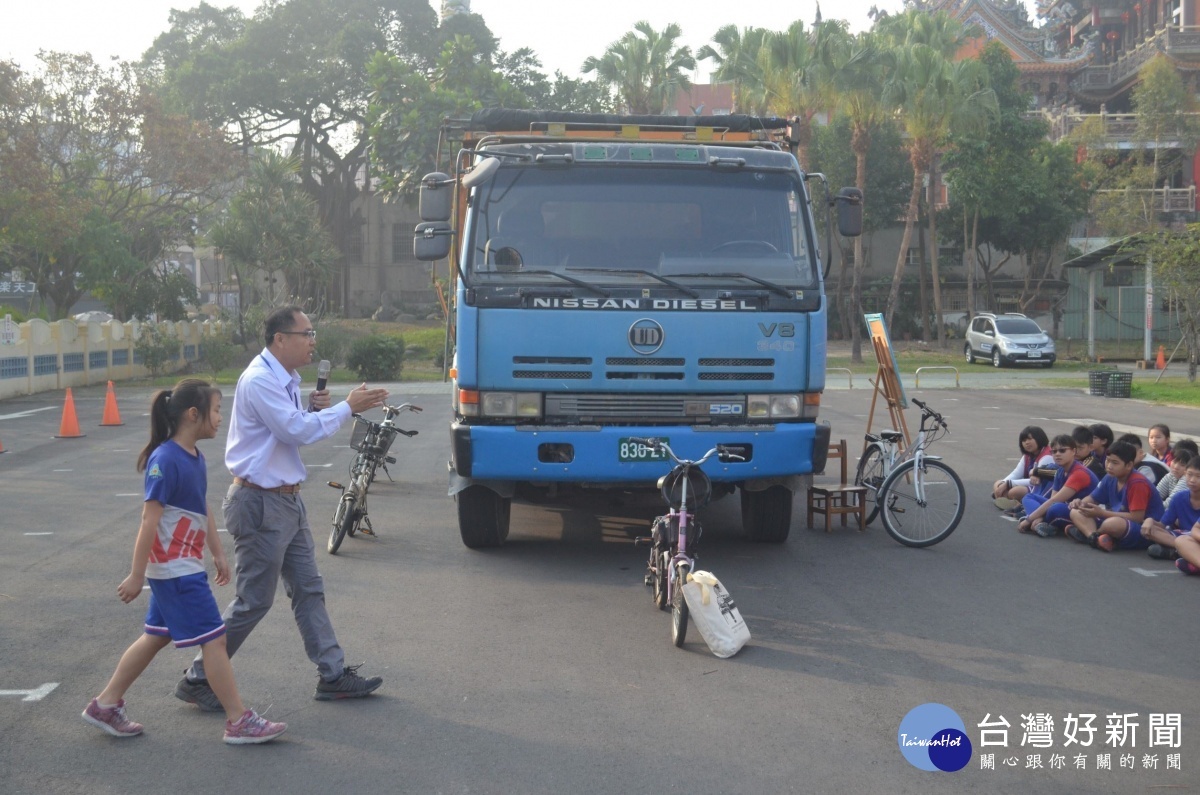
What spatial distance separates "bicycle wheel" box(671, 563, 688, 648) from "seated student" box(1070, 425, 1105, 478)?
4.55 metres

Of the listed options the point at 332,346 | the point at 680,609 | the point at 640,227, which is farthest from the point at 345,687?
the point at 332,346

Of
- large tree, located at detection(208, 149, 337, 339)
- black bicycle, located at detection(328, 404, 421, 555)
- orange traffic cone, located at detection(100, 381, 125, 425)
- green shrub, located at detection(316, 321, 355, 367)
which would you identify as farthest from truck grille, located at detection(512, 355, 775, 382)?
large tree, located at detection(208, 149, 337, 339)

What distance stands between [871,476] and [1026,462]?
165 centimetres

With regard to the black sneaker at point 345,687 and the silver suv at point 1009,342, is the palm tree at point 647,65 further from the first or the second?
the black sneaker at point 345,687

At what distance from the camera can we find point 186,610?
16.4ft

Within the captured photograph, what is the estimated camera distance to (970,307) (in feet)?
149

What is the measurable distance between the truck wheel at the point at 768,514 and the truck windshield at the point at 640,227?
5.83 ft

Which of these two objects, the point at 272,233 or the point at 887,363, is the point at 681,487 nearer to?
the point at 887,363

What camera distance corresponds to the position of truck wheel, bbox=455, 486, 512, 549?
902 cm

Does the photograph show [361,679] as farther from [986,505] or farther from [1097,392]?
[1097,392]

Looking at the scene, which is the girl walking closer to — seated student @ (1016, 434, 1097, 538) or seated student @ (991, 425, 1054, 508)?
seated student @ (1016, 434, 1097, 538)

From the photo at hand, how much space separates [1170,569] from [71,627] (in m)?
7.30

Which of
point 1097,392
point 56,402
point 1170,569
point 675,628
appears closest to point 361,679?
point 675,628

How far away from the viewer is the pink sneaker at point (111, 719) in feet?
16.6
